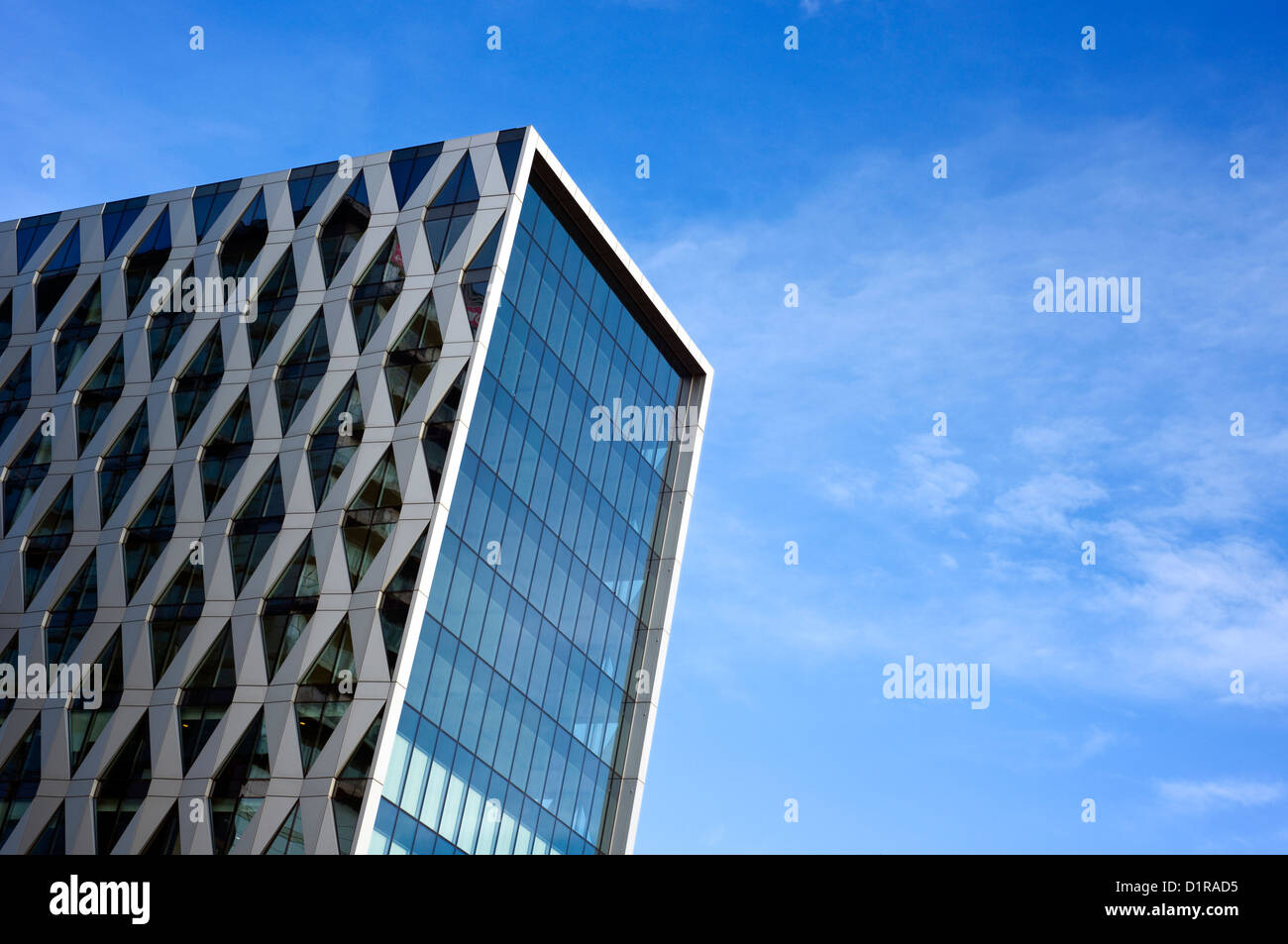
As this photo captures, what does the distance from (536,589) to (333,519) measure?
8.63m

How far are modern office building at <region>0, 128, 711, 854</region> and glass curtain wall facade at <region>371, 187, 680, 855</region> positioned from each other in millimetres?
140

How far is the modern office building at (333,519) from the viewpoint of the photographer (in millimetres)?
41719

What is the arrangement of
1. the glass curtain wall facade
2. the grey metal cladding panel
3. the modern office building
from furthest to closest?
the glass curtain wall facade
the grey metal cladding panel
the modern office building

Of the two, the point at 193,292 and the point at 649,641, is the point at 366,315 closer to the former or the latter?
the point at 193,292

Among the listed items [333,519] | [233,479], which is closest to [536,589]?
[333,519]

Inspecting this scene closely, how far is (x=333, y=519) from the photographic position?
43781 mm

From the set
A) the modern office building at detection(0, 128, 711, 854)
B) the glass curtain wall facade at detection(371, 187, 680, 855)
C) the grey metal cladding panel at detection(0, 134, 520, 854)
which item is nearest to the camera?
the modern office building at detection(0, 128, 711, 854)

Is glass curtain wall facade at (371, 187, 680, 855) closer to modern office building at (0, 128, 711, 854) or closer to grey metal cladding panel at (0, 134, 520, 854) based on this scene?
modern office building at (0, 128, 711, 854)

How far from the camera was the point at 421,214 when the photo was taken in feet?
159

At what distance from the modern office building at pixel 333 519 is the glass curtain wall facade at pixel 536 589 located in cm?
14

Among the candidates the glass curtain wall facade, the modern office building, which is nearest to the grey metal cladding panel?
the modern office building

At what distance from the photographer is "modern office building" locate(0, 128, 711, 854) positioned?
137 feet
